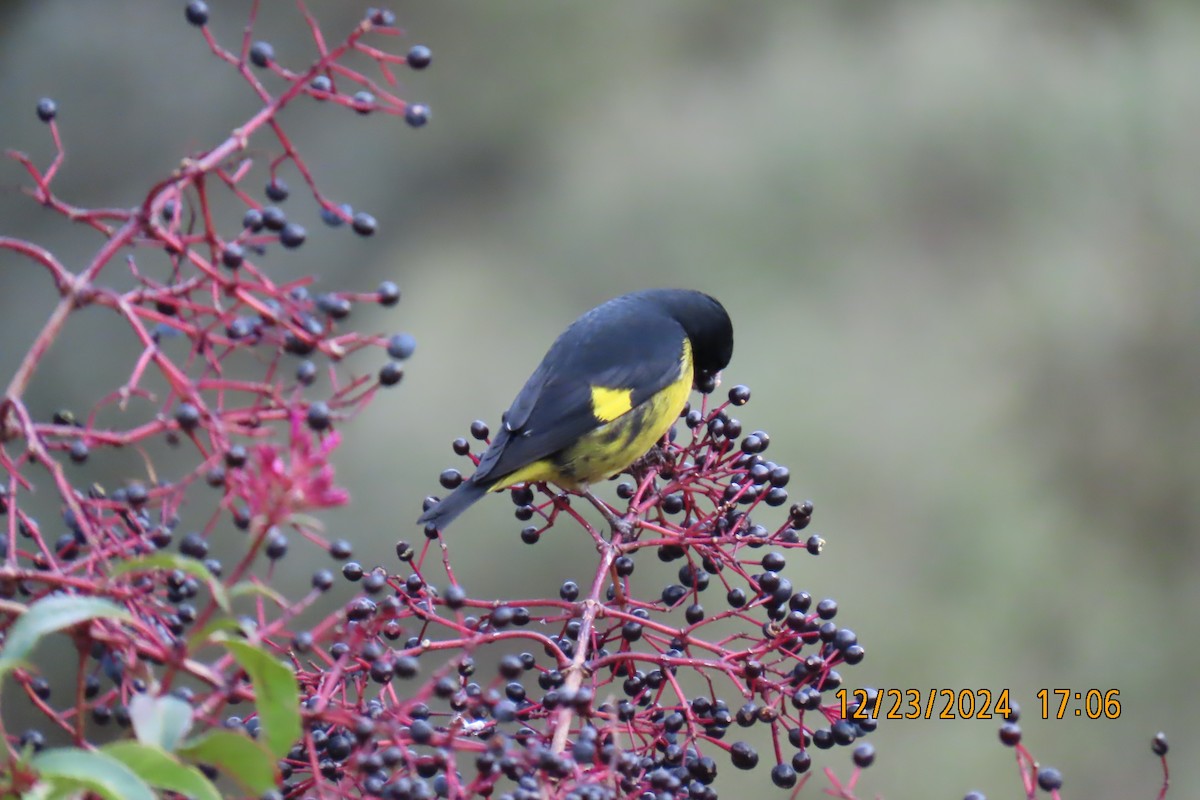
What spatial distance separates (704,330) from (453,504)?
29.0 inches

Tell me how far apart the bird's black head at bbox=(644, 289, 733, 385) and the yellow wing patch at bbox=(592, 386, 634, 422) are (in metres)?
0.23

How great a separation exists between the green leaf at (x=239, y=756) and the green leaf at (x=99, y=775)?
2.0 inches

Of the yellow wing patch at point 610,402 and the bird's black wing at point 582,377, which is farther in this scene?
the yellow wing patch at point 610,402

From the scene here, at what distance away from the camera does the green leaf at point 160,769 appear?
0.60m

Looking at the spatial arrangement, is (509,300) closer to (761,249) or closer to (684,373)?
(761,249)

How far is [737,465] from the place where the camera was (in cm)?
122

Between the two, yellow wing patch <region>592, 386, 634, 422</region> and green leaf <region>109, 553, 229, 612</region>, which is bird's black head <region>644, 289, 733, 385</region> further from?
green leaf <region>109, 553, 229, 612</region>
